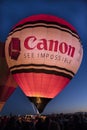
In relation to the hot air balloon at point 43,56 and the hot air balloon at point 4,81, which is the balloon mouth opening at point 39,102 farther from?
the hot air balloon at point 4,81

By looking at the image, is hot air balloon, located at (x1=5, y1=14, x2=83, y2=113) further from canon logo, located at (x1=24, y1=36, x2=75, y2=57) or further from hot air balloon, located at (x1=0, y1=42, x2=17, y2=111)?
hot air balloon, located at (x1=0, y1=42, x2=17, y2=111)

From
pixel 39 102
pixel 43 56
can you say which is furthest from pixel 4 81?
pixel 43 56

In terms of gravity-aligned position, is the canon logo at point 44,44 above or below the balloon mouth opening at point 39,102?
above

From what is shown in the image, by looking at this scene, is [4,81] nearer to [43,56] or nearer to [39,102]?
[39,102]

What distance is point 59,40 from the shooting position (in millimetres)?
9797

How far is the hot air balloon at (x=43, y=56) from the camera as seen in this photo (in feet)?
31.7

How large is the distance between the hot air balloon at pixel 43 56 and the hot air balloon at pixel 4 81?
225 centimetres

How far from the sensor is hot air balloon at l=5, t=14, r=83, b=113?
9672 millimetres

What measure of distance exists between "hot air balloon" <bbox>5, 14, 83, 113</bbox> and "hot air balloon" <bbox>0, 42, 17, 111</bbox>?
7.37 ft

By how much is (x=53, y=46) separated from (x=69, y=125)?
3678 millimetres

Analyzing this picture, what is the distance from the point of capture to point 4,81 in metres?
12.7

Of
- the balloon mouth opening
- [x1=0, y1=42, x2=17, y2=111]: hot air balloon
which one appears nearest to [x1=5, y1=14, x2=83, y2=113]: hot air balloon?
the balloon mouth opening

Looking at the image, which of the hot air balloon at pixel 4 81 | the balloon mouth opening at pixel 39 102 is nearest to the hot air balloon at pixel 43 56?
the balloon mouth opening at pixel 39 102

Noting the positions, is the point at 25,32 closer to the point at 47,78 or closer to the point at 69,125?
the point at 47,78
